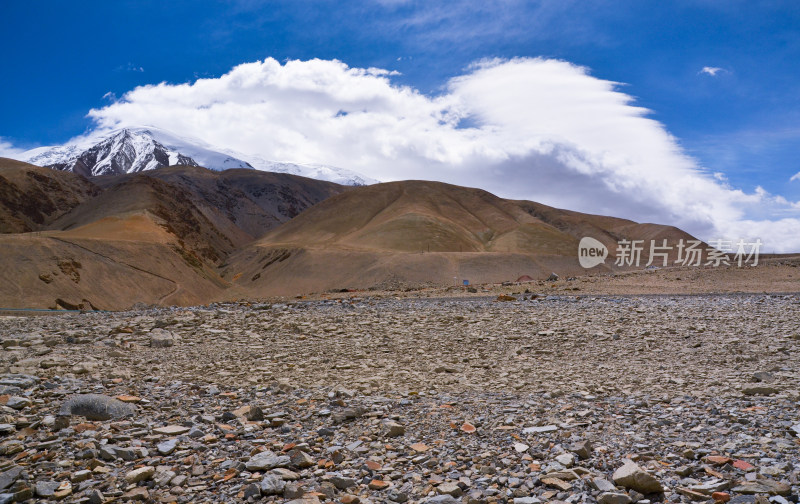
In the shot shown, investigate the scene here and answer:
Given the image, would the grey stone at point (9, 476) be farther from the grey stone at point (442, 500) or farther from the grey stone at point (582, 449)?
the grey stone at point (582, 449)

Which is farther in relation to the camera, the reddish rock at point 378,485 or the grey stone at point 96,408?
the grey stone at point 96,408

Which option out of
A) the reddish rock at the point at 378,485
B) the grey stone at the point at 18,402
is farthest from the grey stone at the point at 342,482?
the grey stone at the point at 18,402

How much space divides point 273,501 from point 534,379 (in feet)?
16.3

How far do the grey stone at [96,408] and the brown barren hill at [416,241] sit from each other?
42661 millimetres

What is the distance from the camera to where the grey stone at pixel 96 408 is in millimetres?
6346

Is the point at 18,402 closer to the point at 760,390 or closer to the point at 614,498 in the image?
the point at 614,498

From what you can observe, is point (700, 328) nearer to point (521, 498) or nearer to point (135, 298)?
point (521, 498)

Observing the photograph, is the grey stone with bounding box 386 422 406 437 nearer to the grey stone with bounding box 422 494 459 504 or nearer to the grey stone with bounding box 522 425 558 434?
the grey stone with bounding box 522 425 558 434

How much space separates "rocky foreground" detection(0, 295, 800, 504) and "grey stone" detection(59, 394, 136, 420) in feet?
0.07

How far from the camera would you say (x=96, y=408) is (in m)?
6.39

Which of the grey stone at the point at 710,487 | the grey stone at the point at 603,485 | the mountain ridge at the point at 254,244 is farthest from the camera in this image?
the mountain ridge at the point at 254,244

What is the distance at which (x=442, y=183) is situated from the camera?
4811 inches

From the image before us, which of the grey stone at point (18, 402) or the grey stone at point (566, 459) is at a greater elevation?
the grey stone at point (566, 459)

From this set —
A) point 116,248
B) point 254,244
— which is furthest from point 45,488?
point 254,244
